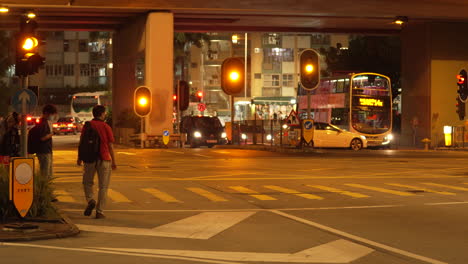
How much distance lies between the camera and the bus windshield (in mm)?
Answer: 46094

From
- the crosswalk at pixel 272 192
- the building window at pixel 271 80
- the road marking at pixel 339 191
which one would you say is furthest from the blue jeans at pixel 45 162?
the building window at pixel 271 80

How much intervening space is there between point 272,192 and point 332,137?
86.2 feet

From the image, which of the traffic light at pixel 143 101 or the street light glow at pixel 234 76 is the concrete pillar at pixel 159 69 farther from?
the street light glow at pixel 234 76

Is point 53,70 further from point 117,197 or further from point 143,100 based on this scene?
point 117,197

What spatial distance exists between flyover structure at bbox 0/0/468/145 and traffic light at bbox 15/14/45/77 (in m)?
24.8

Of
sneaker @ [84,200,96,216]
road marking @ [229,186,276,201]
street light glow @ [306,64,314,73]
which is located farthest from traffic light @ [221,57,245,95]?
sneaker @ [84,200,96,216]

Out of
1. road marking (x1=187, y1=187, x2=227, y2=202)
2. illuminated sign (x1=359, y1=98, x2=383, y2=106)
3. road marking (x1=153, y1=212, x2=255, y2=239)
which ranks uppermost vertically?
illuminated sign (x1=359, y1=98, x2=383, y2=106)

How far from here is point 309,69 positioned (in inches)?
1515

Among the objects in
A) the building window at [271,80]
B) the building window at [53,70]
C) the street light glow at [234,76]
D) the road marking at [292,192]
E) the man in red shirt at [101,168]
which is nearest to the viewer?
the man in red shirt at [101,168]

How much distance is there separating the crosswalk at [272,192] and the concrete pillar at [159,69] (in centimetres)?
2222

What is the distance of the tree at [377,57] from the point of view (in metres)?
66.5

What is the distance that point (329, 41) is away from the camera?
98.6 meters

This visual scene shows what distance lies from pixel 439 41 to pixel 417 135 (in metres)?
5.42

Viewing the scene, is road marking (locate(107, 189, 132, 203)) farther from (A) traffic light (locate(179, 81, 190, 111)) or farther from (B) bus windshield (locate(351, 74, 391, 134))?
(B) bus windshield (locate(351, 74, 391, 134))
